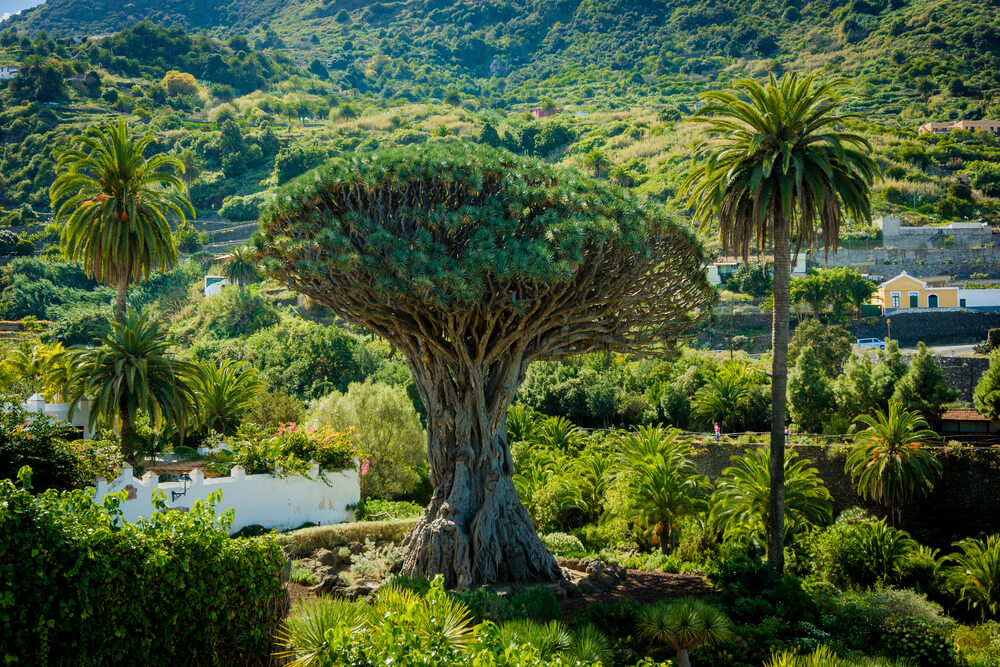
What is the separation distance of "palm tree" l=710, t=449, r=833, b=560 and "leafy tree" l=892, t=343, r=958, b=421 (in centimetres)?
762

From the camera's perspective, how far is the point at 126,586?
8.92 meters

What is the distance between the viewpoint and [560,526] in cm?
2633

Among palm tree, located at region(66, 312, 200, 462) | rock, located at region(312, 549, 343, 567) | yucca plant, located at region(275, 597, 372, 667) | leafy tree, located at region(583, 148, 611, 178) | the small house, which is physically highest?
leafy tree, located at region(583, 148, 611, 178)

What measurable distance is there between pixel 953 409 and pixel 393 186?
2497 cm

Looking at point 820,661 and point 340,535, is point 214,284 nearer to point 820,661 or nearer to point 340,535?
point 340,535

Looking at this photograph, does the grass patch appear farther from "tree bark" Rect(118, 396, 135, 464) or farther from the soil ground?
"tree bark" Rect(118, 396, 135, 464)

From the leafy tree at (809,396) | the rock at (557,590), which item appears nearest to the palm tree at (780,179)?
the rock at (557,590)

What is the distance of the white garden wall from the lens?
2055 centimetres

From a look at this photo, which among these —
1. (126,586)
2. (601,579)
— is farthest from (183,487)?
(126,586)

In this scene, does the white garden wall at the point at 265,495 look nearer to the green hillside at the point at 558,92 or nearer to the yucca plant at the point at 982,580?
the yucca plant at the point at 982,580

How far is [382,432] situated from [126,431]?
8.34 metres

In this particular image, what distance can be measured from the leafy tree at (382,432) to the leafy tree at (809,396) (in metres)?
15.1

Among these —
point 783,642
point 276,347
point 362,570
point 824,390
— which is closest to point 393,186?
point 362,570

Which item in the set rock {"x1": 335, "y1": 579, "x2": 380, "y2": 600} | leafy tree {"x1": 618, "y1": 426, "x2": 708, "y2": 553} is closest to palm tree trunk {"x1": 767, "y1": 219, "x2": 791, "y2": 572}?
leafy tree {"x1": 618, "y1": 426, "x2": 708, "y2": 553}
